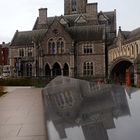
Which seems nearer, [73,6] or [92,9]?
[92,9]

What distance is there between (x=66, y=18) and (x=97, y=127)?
6954 centimetres

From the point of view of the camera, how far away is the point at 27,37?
64.5 meters

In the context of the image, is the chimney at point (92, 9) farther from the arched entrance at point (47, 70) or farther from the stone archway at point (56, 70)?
the arched entrance at point (47, 70)

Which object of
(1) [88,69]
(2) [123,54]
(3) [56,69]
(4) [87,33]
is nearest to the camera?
(2) [123,54]

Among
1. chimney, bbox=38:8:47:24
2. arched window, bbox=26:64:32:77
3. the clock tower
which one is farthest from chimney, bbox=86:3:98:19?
arched window, bbox=26:64:32:77

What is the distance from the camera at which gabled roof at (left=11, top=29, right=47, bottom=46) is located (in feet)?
207

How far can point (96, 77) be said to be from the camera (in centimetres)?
5556

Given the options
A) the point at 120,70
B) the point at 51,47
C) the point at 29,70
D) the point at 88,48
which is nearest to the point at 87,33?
the point at 88,48

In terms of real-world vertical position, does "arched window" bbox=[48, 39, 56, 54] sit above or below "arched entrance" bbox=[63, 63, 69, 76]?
above

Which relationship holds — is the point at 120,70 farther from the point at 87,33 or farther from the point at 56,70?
the point at 56,70

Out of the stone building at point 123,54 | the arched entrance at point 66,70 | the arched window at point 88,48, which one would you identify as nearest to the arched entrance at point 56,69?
the arched entrance at point 66,70

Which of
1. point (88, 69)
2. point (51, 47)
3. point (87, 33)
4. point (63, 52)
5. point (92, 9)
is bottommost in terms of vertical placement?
point (88, 69)

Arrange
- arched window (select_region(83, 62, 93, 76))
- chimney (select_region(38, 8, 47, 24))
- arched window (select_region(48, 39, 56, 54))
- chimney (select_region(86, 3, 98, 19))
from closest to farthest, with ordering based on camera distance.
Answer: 1. arched window (select_region(83, 62, 93, 76))
2. arched window (select_region(48, 39, 56, 54))
3. chimney (select_region(86, 3, 98, 19))
4. chimney (select_region(38, 8, 47, 24))

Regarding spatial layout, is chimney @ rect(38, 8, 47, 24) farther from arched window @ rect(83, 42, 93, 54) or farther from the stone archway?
arched window @ rect(83, 42, 93, 54)
